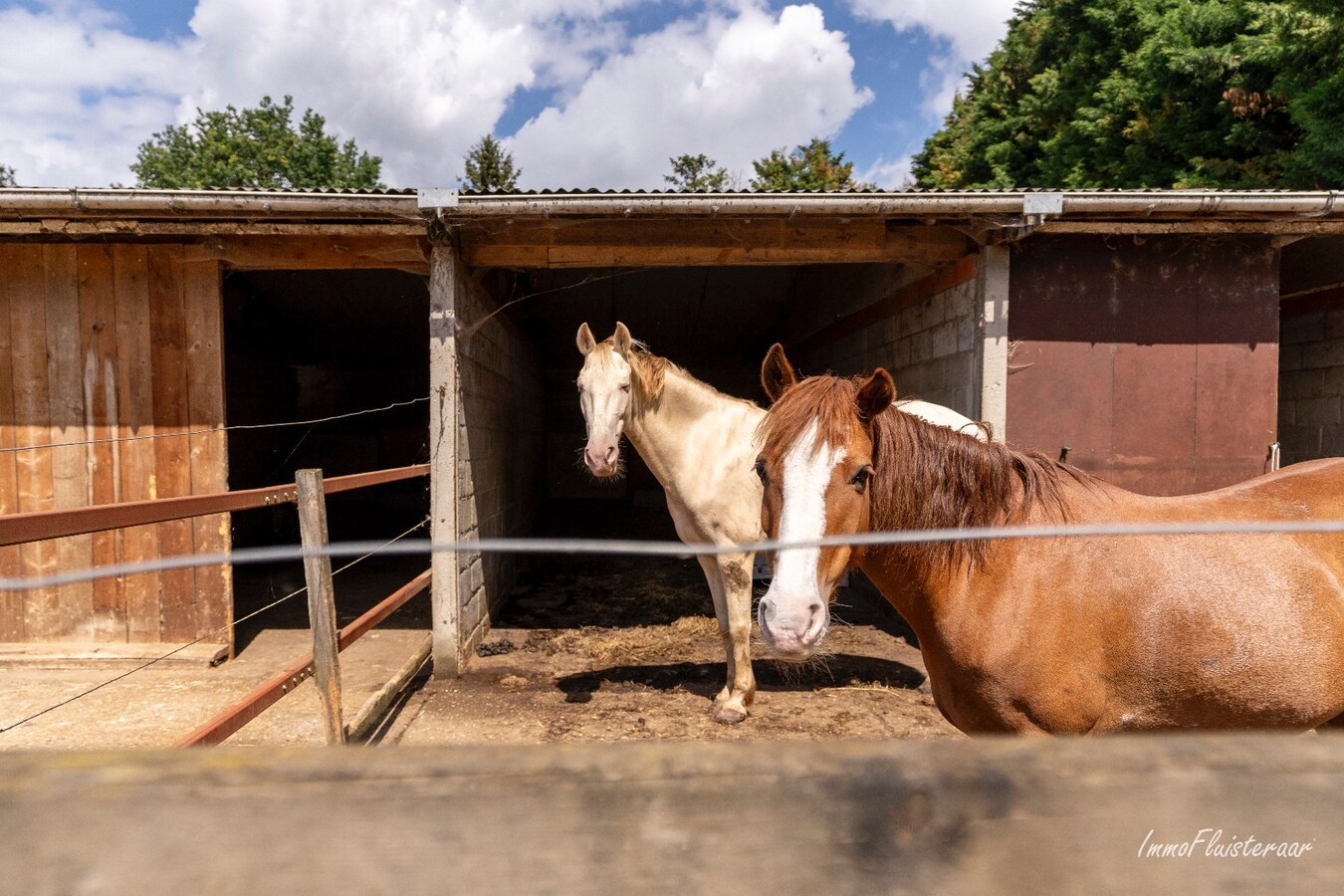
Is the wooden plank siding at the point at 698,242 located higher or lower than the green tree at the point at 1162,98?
lower

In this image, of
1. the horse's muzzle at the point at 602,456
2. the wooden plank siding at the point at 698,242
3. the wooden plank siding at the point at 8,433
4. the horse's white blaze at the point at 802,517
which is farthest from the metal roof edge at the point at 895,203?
A: the wooden plank siding at the point at 8,433

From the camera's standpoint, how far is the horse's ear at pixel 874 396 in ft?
5.98

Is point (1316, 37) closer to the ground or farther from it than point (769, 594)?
farther from it

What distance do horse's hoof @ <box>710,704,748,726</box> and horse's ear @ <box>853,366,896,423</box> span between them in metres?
2.42

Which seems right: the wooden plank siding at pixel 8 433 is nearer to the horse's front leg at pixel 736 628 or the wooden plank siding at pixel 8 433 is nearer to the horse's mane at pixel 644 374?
the horse's mane at pixel 644 374

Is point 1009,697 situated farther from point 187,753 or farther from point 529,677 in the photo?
point 529,677

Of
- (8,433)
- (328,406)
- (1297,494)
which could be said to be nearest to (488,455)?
(8,433)

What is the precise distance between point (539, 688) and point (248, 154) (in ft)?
109

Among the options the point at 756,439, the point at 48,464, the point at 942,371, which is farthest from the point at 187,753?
the point at 48,464

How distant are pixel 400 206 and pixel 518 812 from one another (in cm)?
412

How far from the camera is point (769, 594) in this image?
1.60 metres

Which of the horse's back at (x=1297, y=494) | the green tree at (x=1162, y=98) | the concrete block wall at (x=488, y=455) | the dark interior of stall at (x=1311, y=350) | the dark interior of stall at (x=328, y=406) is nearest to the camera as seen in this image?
the horse's back at (x=1297, y=494)

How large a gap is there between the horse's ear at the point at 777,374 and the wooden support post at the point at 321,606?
1.75 meters

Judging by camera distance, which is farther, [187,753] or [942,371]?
[942,371]
